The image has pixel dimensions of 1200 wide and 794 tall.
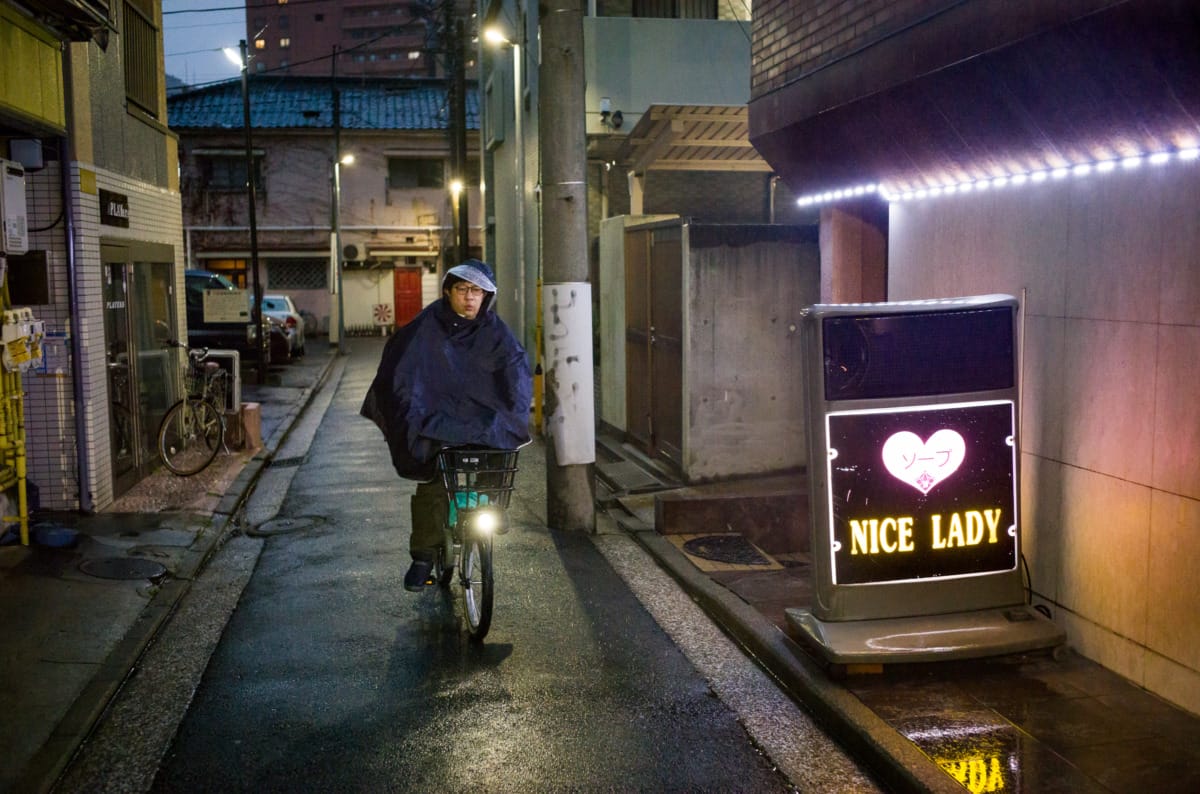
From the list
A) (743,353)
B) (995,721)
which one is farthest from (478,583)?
(743,353)

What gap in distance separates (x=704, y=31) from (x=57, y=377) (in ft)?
45.6

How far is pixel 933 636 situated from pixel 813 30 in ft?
16.2

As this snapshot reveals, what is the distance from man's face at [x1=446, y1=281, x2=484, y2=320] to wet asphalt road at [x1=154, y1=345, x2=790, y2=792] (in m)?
1.88

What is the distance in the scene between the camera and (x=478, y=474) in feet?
20.8

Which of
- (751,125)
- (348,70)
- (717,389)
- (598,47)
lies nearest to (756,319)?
(717,389)

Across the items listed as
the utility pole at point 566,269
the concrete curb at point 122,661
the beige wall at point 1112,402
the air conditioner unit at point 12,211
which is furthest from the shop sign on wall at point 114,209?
the beige wall at point 1112,402

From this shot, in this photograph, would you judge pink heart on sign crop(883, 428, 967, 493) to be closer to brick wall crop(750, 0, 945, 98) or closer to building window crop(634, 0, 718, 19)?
brick wall crop(750, 0, 945, 98)

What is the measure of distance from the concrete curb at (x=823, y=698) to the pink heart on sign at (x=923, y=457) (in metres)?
1.09

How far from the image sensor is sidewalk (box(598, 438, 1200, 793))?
14.4 feet

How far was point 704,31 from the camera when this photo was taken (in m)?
19.7

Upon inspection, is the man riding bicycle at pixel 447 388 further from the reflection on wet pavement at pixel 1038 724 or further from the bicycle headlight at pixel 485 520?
the reflection on wet pavement at pixel 1038 724

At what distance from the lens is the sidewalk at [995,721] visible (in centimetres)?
439

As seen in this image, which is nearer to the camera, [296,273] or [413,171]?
[413,171]

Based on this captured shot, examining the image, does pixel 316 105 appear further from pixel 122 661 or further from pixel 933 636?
pixel 933 636
